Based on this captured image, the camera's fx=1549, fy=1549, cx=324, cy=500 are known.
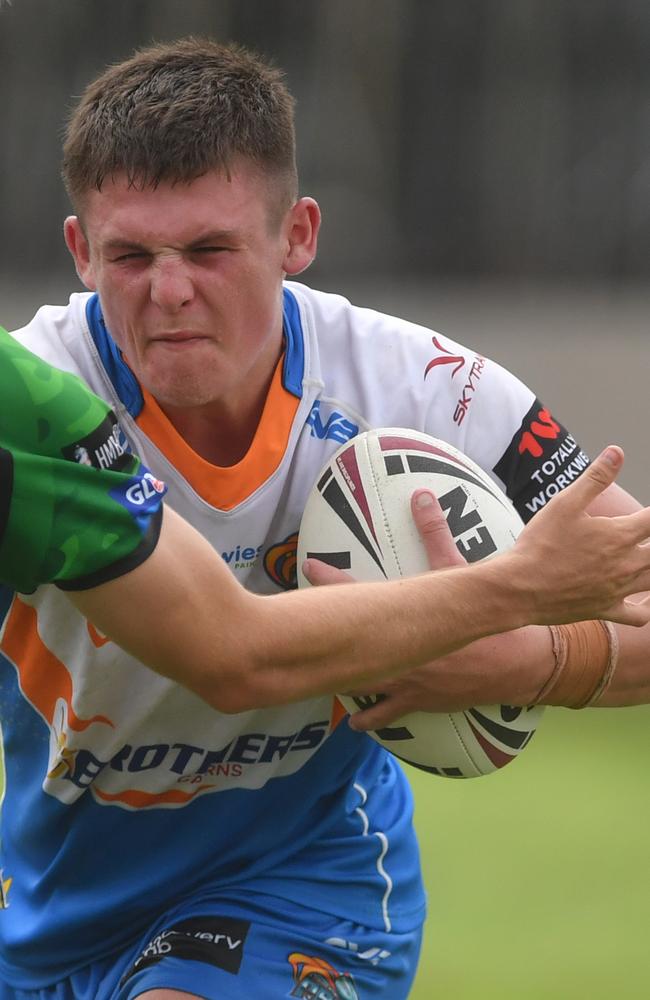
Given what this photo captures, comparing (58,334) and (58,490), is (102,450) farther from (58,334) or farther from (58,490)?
(58,334)

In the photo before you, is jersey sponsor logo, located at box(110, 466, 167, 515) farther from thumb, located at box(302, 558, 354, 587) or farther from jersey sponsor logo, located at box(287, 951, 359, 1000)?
jersey sponsor logo, located at box(287, 951, 359, 1000)

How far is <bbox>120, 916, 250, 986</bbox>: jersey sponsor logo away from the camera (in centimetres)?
320

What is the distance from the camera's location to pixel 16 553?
7.54ft

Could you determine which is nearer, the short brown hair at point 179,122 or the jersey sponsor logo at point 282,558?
the short brown hair at point 179,122

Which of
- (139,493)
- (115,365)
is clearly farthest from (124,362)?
(139,493)

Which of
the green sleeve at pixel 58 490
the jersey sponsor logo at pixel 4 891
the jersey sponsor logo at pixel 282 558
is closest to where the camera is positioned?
the green sleeve at pixel 58 490

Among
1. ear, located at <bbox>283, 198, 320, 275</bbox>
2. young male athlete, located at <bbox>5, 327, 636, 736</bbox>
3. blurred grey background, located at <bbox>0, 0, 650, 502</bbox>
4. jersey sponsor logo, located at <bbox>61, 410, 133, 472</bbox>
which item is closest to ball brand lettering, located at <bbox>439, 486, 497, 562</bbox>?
young male athlete, located at <bbox>5, 327, 636, 736</bbox>

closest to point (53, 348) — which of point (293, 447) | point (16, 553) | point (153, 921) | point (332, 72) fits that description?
point (293, 447)

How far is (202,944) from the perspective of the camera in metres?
3.23

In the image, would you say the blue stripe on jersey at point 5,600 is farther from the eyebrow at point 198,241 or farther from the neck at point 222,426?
the eyebrow at point 198,241

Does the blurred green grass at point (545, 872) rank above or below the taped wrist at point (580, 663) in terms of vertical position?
below

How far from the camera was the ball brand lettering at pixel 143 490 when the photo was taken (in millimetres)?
2387

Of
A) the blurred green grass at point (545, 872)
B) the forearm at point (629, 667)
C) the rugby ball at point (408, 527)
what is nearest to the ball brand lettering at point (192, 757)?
the rugby ball at point (408, 527)

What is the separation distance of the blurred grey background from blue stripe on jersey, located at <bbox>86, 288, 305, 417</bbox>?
580cm
